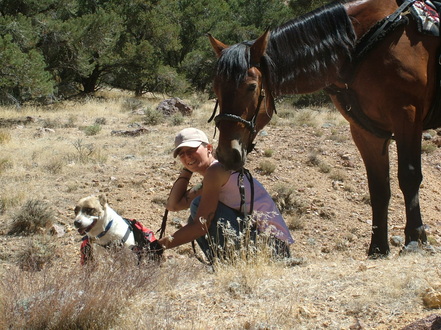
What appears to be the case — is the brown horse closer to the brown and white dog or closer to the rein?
the rein

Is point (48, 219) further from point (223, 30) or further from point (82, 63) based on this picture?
point (223, 30)

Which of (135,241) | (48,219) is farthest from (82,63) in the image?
(135,241)

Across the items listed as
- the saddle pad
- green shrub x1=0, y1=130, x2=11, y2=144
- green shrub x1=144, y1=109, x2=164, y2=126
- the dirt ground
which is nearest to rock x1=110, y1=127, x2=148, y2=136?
the dirt ground

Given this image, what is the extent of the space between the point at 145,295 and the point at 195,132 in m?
1.43

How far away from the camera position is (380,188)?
4797mm

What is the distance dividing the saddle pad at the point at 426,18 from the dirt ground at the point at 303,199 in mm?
1742

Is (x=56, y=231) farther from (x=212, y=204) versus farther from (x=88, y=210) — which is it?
(x=212, y=204)

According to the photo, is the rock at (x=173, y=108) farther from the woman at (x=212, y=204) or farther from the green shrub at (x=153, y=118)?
the woman at (x=212, y=204)

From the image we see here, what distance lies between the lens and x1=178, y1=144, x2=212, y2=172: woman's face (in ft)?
13.6

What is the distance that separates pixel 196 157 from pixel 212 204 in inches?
18.4

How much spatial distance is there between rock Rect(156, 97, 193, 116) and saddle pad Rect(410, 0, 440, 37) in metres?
11.0

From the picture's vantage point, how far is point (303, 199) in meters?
7.65

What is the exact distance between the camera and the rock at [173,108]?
49.0 feet

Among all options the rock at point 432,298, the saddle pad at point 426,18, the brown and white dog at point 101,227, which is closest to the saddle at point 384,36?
the saddle pad at point 426,18
